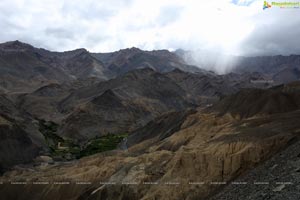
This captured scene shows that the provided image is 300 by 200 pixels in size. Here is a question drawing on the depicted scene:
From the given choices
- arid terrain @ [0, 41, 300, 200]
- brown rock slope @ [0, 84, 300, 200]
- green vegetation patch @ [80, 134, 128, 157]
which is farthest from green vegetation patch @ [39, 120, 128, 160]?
brown rock slope @ [0, 84, 300, 200]

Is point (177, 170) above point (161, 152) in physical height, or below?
below

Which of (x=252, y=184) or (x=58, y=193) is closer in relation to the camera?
(x=252, y=184)

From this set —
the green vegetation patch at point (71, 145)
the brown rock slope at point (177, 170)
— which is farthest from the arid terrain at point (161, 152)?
the green vegetation patch at point (71, 145)

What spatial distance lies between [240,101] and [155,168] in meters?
33.0

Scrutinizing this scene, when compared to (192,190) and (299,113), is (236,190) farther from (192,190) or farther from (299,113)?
(299,113)

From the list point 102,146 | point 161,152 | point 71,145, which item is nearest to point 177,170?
point 161,152

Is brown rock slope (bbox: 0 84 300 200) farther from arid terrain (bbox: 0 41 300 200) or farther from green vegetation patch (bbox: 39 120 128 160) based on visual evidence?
green vegetation patch (bbox: 39 120 128 160)

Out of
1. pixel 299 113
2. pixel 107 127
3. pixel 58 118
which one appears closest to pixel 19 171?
pixel 299 113

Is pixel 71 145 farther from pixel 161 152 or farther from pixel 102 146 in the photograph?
pixel 161 152

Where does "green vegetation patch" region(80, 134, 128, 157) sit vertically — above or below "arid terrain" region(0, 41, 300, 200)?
below

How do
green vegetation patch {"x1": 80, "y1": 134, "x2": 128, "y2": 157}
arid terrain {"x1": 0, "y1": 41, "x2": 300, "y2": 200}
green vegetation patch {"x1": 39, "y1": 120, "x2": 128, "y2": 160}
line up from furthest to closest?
green vegetation patch {"x1": 80, "y1": 134, "x2": 128, "y2": 157} < green vegetation patch {"x1": 39, "y1": 120, "x2": 128, "y2": 160} < arid terrain {"x1": 0, "y1": 41, "x2": 300, "y2": 200}

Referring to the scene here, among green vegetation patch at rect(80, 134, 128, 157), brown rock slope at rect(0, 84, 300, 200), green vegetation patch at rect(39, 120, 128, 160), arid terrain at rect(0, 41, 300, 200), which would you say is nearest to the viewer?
arid terrain at rect(0, 41, 300, 200)

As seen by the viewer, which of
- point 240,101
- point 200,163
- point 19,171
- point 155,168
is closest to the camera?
point 200,163

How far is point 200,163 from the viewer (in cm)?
3753
